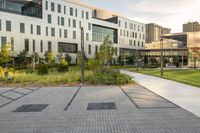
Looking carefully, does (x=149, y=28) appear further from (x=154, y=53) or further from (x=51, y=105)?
(x=51, y=105)

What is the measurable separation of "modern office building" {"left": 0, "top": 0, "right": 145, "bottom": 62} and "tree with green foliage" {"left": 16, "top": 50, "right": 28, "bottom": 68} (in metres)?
2.88

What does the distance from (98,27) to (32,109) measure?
71631 mm

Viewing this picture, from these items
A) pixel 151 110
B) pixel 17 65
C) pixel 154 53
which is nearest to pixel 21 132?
pixel 151 110

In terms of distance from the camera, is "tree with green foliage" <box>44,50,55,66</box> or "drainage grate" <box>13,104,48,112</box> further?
"tree with green foliage" <box>44,50,55,66</box>

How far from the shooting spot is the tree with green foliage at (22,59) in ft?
168

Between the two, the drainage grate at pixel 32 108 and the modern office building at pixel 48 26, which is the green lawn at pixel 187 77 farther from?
the modern office building at pixel 48 26

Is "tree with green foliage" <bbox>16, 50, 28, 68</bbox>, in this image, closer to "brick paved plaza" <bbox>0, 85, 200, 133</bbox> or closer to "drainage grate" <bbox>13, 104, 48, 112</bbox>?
"brick paved plaza" <bbox>0, 85, 200, 133</bbox>

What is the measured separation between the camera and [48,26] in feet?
203

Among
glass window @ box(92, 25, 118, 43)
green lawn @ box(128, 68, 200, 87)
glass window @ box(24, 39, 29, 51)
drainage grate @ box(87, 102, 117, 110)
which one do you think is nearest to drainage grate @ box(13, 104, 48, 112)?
drainage grate @ box(87, 102, 117, 110)

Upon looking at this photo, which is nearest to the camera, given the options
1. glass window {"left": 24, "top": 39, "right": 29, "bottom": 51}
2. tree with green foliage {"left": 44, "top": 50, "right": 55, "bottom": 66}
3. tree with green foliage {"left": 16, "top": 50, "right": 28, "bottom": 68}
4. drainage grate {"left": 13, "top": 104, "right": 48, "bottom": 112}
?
drainage grate {"left": 13, "top": 104, "right": 48, "bottom": 112}

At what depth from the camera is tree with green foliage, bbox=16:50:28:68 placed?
51.1 metres

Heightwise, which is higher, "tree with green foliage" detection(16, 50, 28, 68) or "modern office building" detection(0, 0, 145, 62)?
A: "modern office building" detection(0, 0, 145, 62)

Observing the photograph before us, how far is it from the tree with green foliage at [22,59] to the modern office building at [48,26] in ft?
9.46

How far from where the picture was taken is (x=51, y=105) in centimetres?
1027
